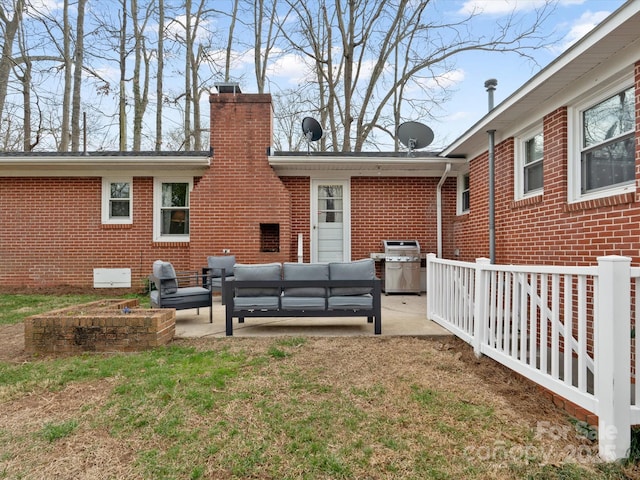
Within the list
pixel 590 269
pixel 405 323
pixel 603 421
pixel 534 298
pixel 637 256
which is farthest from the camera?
pixel 405 323

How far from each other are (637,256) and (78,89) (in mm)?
16494

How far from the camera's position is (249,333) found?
4.73 metres

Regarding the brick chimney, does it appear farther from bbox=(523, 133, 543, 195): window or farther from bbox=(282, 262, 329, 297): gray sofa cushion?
bbox=(523, 133, 543, 195): window

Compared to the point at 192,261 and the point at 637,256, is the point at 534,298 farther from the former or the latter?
the point at 192,261

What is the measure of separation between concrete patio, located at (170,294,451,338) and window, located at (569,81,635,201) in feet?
7.86

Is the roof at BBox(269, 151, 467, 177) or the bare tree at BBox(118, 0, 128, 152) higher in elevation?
the bare tree at BBox(118, 0, 128, 152)

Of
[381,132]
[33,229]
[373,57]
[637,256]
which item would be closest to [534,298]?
[637,256]

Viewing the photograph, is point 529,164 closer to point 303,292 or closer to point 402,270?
point 402,270

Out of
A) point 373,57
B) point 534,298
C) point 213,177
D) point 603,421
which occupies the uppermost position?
point 373,57

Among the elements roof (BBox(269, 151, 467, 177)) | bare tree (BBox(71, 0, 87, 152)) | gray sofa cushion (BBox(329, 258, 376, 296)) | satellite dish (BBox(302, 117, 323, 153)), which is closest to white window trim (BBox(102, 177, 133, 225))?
roof (BBox(269, 151, 467, 177))

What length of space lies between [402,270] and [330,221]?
6.84ft

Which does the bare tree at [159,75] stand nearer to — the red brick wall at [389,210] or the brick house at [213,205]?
the brick house at [213,205]

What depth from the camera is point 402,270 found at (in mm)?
7836

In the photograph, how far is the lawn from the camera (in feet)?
6.55
